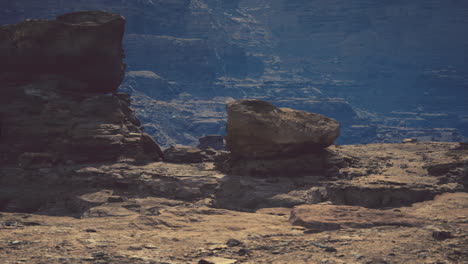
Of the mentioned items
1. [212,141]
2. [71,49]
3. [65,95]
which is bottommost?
[212,141]

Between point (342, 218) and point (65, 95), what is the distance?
15.7 meters

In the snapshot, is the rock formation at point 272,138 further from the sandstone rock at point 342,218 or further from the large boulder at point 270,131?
the sandstone rock at point 342,218

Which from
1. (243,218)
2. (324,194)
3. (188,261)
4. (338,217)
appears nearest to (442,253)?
(338,217)

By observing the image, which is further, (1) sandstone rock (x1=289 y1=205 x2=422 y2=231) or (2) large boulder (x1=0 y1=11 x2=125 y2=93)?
(2) large boulder (x1=0 y1=11 x2=125 y2=93)

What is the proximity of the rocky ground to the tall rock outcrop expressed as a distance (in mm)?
1485

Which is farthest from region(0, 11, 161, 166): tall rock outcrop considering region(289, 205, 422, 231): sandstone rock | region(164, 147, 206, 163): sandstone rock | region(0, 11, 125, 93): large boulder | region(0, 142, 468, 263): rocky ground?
region(289, 205, 422, 231): sandstone rock

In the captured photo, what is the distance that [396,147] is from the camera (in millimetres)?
28922

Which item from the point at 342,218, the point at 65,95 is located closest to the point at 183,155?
the point at 65,95

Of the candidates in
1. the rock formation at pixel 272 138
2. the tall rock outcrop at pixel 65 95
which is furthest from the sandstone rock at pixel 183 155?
the rock formation at pixel 272 138

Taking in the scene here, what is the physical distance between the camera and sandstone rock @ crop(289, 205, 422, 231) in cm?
1202

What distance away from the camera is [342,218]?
12430 millimetres

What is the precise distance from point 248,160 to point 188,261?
1033 centimetres

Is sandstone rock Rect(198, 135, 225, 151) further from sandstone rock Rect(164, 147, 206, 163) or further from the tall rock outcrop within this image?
sandstone rock Rect(164, 147, 206, 163)

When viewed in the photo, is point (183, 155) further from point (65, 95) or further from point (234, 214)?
point (234, 214)
